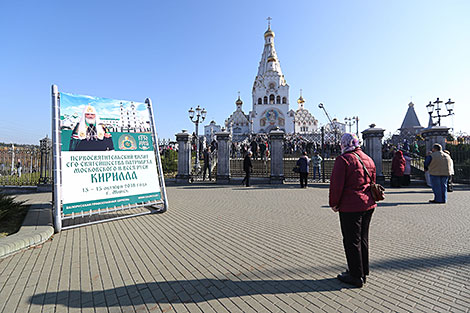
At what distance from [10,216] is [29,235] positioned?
2.03m

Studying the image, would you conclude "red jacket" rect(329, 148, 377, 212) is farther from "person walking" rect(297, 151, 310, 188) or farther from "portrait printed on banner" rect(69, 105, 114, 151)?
"person walking" rect(297, 151, 310, 188)

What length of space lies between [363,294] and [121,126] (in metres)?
5.80

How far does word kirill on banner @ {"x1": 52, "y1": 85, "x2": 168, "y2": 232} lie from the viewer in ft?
17.2

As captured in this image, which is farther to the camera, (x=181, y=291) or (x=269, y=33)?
(x=269, y=33)

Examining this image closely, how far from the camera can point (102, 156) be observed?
579 centimetres

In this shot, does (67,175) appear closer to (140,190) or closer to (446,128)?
(140,190)

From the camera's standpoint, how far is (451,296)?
2.76 meters

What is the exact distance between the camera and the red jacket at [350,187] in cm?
291

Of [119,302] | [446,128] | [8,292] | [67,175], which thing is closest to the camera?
[119,302]

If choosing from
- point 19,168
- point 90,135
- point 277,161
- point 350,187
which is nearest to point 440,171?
point 350,187

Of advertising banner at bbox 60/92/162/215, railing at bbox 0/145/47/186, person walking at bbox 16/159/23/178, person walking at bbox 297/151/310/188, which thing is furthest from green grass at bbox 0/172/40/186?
person walking at bbox 297/151/310/188

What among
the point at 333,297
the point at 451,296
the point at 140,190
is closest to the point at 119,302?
the point at 333,297

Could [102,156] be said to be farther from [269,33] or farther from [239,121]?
[269,33]

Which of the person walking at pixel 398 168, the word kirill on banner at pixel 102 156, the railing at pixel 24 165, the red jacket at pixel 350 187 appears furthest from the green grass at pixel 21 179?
the person walking at pixel 398 168
